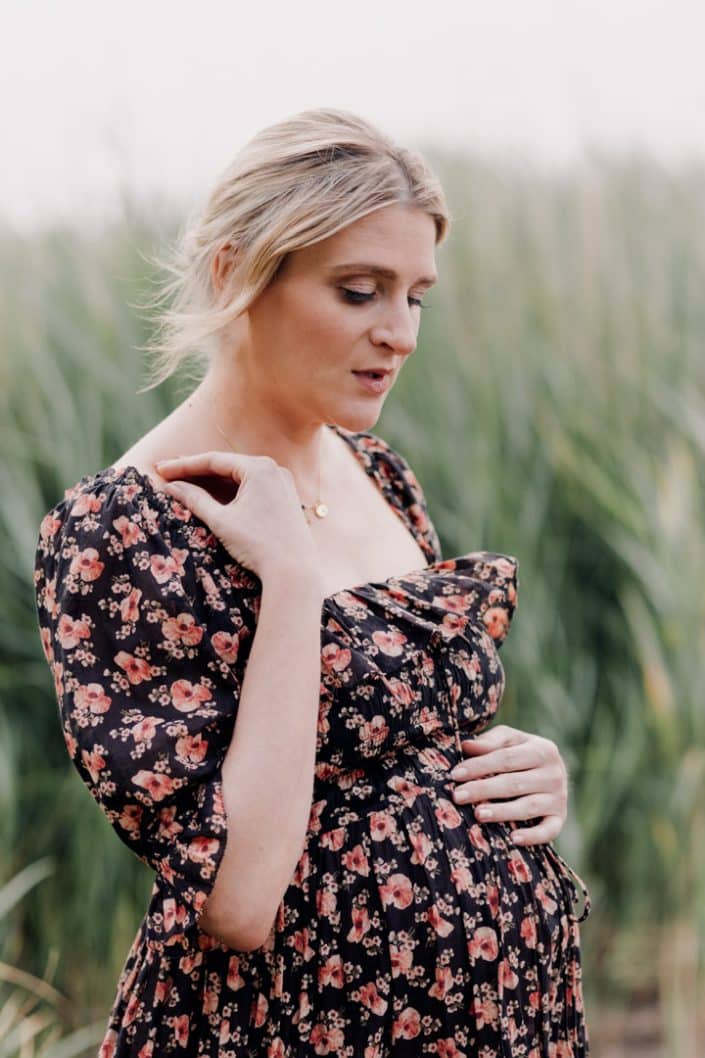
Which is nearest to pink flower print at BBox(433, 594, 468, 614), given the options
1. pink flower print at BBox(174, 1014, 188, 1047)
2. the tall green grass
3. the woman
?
the woman

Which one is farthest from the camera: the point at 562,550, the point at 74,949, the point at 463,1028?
the point at 562,550

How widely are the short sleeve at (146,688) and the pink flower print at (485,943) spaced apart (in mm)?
395

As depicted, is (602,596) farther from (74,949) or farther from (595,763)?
(74,949)

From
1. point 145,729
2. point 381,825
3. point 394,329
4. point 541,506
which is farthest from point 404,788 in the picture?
point 541,506

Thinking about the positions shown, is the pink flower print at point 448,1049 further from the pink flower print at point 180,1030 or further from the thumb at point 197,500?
the thumb at point 197,500

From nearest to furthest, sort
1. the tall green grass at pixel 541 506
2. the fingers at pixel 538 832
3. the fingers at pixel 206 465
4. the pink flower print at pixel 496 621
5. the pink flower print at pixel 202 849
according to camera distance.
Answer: the pink flower print at pixel 202 849 < the fingers at pixel 206 465 < the fingers at pixel 538 832 < the pink flower print at pixel 496 621 < the tall green grass at pixel 541 506

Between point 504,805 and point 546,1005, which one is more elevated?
point 504,805

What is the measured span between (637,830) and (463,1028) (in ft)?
5.39

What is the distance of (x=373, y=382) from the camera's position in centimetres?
181

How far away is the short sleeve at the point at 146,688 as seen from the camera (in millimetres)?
1525

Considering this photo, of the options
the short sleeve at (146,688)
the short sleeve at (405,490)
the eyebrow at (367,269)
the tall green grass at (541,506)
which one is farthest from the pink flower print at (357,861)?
the tall green grass at (541,506)

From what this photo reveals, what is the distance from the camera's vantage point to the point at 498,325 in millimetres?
3602

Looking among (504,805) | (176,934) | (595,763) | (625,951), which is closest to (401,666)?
(504,805)

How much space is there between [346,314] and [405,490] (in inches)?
22.5
